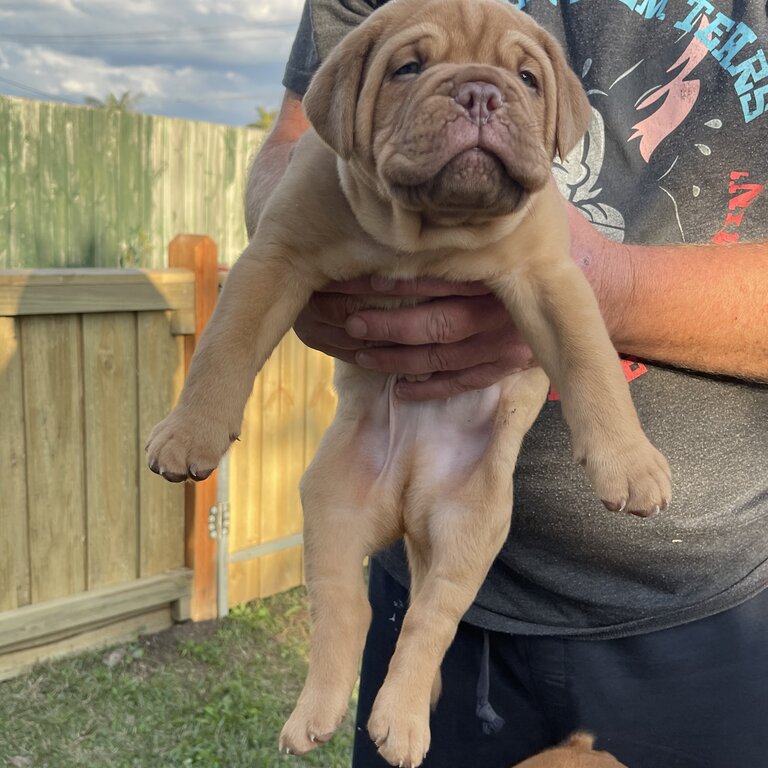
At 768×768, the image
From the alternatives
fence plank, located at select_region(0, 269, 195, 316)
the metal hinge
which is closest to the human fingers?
fence plank, located at select_region(0, 269, 195, 316)

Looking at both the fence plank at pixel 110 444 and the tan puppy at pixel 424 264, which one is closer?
the tan puppy at pixel 424 264

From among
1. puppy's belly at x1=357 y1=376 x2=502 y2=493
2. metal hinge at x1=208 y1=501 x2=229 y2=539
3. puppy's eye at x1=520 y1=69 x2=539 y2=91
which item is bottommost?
metal hinge at x1=208 y1=501 x2=229 y2=539

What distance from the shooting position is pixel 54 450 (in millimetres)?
4406

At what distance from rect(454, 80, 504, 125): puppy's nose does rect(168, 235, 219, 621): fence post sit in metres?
3.26

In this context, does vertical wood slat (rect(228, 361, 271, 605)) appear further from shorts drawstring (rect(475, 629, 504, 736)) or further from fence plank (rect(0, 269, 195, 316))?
shorts drawstring (rect(475, 629, 504, 736))

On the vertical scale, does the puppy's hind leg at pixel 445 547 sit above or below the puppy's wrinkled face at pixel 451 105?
below

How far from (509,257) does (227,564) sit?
3760 millimetres

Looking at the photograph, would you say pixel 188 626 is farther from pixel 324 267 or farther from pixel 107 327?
pixel 324 267

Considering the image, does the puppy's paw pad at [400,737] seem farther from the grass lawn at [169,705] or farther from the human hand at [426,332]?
the grass lawn at [169,705]

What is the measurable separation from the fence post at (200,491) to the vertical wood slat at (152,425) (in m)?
0.06

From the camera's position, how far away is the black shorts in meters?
2.02

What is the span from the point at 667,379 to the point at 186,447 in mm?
1039

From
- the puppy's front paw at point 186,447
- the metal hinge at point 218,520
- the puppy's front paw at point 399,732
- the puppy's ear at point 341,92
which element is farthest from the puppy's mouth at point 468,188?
the metal hinge at point 218,520

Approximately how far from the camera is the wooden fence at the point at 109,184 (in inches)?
336
